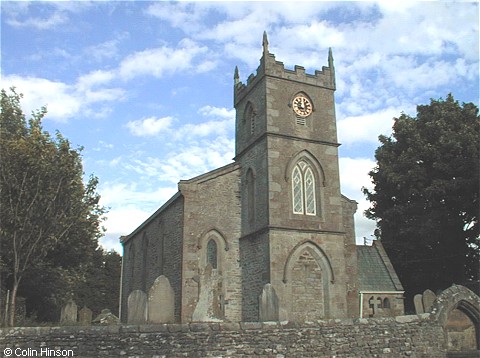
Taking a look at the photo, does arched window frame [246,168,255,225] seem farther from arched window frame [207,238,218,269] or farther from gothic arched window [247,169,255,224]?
arched window frame [207,238,218,269]

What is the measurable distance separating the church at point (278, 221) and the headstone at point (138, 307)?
29.9 feet

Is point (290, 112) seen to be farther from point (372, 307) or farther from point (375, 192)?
point (375, 192)

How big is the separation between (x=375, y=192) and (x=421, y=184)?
5667 mm

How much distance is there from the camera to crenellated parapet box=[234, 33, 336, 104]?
23.4 m

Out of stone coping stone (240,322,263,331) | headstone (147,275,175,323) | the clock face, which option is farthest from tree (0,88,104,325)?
the clock face

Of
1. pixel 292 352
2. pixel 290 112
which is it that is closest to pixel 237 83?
pixel 290 112

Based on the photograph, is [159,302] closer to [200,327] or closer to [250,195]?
[200,327]

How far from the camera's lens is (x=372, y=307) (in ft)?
78.2

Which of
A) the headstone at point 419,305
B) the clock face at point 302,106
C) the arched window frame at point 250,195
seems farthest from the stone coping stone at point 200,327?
the clock face at point 302,106

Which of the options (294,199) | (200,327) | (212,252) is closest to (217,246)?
(212,252)

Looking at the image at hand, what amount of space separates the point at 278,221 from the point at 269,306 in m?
9.54

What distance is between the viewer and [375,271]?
25438mm

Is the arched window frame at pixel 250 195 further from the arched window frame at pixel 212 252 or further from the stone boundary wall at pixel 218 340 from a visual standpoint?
the stone boundary wall at pixel 218 340

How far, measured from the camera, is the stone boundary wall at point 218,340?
10.2 m
